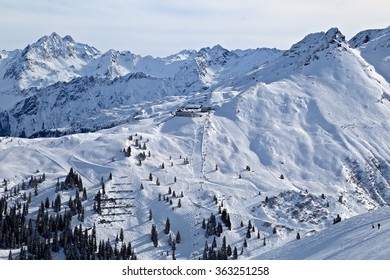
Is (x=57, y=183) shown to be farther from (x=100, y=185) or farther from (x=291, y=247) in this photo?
(x=291, y=247)

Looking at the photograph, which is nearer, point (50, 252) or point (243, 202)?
point (50, 252)

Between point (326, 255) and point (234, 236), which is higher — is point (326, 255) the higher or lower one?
the higher one

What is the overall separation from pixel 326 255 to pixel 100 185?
120m

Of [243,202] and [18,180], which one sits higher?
Answer: [18,180]

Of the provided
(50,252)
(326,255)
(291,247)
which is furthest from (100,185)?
(326,255)
